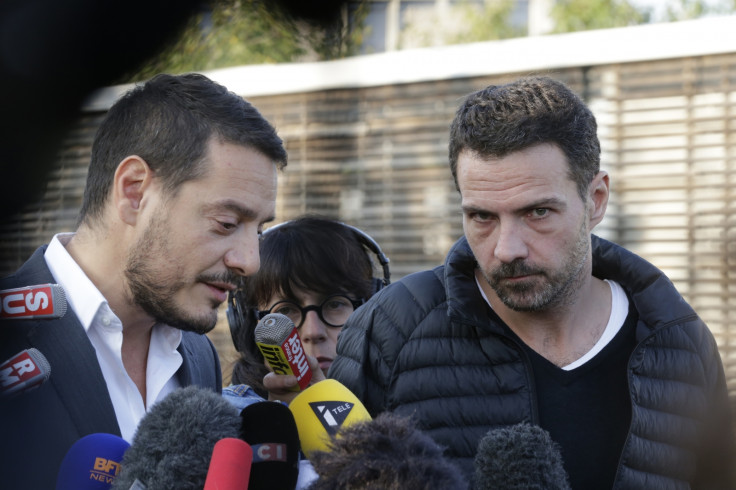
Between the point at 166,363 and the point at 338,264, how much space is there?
40.6 inches

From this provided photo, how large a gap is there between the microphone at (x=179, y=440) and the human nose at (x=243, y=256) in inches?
26.7

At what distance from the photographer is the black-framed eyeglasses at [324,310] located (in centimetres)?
300

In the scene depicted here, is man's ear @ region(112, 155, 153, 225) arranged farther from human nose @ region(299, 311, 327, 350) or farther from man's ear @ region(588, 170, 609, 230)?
man's ear @ region(588, 170, 609, 230)

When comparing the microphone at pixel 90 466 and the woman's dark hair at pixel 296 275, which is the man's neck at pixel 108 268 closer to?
the microphone at pixel 90 466

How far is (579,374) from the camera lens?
227 cm

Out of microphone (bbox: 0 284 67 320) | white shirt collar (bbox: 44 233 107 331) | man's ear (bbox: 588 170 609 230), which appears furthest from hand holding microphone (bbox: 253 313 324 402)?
man's ear (bbox: 588 170 609 230)

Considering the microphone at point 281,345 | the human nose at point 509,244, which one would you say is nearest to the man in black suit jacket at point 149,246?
the microphone at point 281,345

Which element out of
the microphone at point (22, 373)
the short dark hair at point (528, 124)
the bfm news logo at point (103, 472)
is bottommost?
the bfm news logo at point (103, 472)

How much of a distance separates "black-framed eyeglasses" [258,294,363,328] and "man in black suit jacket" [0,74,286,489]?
840 mm

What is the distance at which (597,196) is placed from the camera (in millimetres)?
2506

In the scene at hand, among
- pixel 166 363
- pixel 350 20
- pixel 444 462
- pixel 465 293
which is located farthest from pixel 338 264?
pixel 350 20

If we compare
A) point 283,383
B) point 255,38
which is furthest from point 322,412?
point 255,38

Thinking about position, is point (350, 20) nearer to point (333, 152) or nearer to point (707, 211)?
point (333, 152)

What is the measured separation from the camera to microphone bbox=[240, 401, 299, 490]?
1258mm
